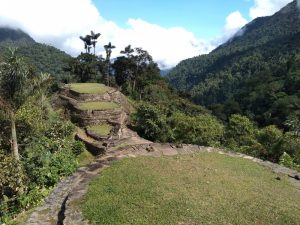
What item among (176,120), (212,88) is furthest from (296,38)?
(176,120)

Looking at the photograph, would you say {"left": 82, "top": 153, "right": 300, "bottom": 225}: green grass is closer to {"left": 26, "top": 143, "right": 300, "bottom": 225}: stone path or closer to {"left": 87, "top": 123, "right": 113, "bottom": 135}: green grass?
{"left": 26, "top": 143, "right": 300, "bottom": 225}: stone path

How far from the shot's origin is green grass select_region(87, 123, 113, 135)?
25.8m

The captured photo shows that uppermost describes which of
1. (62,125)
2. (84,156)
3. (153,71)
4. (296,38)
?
(296,38)

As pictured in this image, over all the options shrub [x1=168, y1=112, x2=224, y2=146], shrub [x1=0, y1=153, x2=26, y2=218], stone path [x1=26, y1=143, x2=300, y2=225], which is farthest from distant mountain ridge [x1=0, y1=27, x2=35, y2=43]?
stone path [x1=26, y1=143, x2=300, y2=225]

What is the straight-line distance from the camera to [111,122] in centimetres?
2742

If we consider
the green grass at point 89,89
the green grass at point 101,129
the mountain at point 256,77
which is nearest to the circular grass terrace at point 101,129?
the green grass at point 101,129

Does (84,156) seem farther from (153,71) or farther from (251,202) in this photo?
(153,71)

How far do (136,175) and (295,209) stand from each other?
15.2 ft

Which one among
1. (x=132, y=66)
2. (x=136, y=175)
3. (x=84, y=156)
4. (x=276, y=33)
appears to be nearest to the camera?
(x=136, y=175)

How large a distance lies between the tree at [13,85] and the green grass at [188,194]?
533cm

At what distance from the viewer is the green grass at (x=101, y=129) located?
84.6 feet

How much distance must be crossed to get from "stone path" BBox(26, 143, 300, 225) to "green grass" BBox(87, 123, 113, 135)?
10.8 m

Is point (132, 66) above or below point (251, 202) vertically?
above

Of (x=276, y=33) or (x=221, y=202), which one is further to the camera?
(x=276, y=33)
